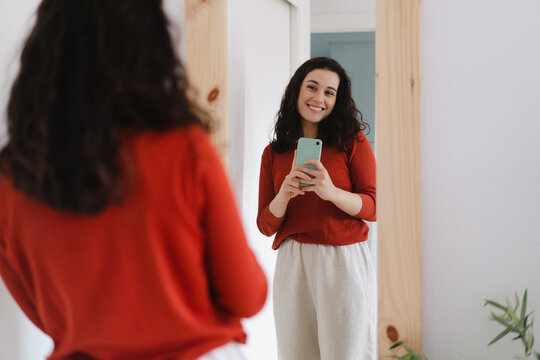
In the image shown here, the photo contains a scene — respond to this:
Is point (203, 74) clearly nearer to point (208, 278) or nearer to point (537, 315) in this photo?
point (208, 278)

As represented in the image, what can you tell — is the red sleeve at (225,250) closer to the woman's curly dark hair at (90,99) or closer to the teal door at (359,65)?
the woman's curly dark hair at (90,99)

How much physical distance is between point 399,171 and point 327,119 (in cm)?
41

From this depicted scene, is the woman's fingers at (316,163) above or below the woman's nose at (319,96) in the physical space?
below

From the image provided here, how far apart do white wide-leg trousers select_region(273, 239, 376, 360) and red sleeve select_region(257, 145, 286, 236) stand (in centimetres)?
6

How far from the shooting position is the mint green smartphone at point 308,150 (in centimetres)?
98

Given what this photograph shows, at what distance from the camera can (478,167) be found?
2.55 ft

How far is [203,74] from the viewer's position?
3.45 ft

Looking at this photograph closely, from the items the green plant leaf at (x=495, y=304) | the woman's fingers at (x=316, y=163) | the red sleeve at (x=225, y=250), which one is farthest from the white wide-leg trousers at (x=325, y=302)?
the red sleeve at (x=225, y=250)

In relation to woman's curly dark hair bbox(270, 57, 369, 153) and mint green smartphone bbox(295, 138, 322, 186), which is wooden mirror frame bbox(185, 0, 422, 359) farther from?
woman's curly dark hair bbox(270, 57, 369, 153)

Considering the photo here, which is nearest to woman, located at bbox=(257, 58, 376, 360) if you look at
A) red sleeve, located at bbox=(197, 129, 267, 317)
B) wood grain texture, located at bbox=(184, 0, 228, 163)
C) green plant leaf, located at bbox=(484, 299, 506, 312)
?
wood grain texture, located at bbox=(184, 0, 228, 163)

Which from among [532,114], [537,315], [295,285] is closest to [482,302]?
[537,315]

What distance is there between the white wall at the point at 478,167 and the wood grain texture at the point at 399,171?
2 cm

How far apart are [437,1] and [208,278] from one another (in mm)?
Result: 596

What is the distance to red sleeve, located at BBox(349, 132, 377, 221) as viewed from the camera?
40.7 inches
